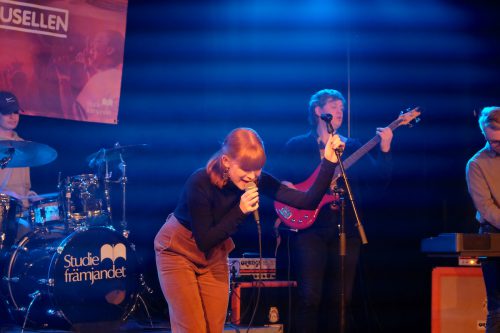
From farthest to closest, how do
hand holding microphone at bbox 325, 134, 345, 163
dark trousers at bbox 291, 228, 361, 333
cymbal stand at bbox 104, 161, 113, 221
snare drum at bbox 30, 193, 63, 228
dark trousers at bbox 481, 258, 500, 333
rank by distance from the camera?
cymbal stand at bbox 104, 161, 113, 221
snare drum at bbox 30, 193, 63, 228
dark trousers at bbox 291, 228, 361, 333
dark trousers at bbox 481, 258, 500, 333
hand holding microphone at bbox 325, 134, 345, 163

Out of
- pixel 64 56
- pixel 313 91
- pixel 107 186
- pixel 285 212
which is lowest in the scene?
pixel 285 212

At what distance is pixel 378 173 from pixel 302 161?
0.64 meters

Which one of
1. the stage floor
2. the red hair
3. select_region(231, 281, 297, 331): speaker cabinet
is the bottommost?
the stage floor

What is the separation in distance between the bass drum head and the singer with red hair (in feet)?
6.80

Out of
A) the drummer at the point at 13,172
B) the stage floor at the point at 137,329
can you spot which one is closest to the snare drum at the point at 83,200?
the drummer at the point at 13,172

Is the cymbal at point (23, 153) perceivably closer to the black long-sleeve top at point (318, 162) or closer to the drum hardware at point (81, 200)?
the drum hardware at point (81, 200)

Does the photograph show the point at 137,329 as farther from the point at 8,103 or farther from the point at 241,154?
the point at 241,154

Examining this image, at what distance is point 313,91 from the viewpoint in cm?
763

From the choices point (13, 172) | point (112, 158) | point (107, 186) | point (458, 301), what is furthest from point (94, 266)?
point (458, 301)

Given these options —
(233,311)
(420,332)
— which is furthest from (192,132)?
(420,332)

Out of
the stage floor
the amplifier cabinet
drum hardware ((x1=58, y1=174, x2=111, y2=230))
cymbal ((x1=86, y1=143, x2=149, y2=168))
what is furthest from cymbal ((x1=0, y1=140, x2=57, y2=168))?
the amplifier cabinet

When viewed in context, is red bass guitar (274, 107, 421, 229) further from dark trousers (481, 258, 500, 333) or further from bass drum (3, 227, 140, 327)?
bass drum (3, 227, 140, 327)

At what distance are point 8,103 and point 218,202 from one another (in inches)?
118

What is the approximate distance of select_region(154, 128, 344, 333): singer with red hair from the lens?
4.03 meters
